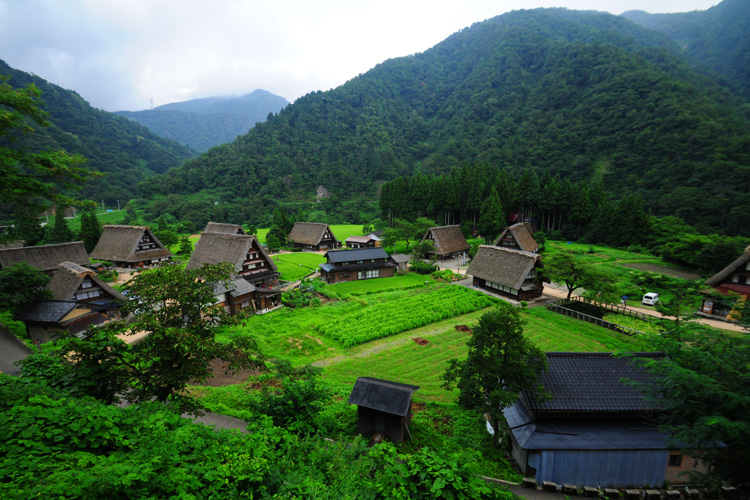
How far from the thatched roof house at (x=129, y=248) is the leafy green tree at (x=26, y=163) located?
3719 centimetres

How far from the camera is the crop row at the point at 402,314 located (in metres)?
23.3

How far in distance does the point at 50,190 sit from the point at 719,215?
6832 centimetres

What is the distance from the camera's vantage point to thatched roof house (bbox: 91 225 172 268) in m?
40.8

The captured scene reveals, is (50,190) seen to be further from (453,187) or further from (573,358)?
(453,187)

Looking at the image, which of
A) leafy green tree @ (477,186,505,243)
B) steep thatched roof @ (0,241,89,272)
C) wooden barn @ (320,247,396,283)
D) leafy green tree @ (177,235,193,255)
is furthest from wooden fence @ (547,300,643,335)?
leafy green tree @ (177,235,193,255)

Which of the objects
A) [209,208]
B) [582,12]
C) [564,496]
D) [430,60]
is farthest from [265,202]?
[582,12]

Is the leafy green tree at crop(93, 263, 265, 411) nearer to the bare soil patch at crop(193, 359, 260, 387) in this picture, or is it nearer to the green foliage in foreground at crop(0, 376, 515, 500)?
the green foliage in foreground at crop(0, 376, 515, 500)

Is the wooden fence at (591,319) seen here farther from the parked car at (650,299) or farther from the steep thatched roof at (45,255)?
the steep thatched roof at (45,255)

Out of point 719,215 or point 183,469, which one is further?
point 719,215

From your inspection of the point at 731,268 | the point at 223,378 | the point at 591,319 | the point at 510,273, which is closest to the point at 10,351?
the point at 223,378

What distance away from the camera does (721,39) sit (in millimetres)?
106750

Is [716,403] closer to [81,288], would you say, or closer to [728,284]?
[728,284]

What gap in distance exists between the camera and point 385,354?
68.6 feet

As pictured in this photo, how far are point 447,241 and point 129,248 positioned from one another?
1679 inches
